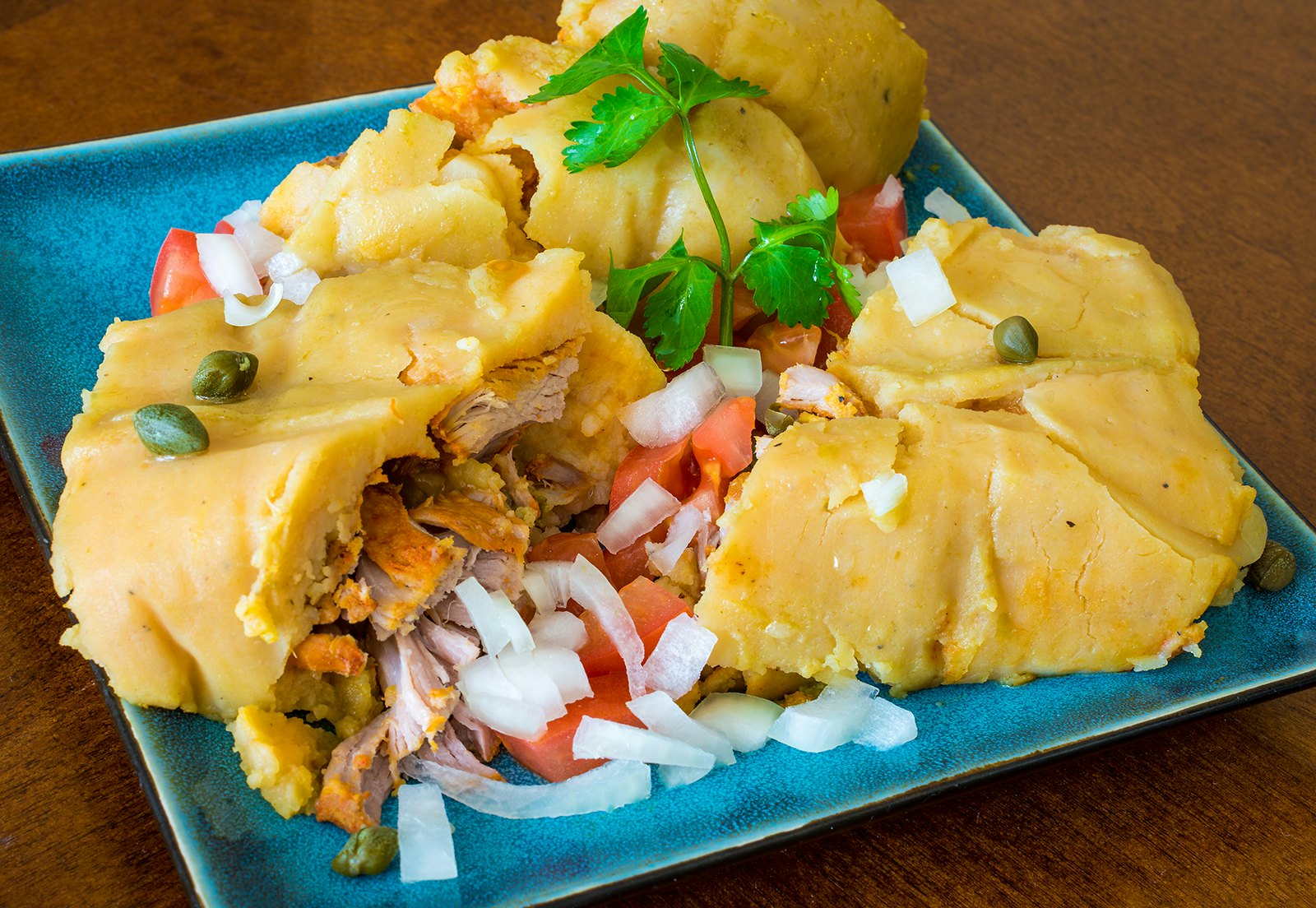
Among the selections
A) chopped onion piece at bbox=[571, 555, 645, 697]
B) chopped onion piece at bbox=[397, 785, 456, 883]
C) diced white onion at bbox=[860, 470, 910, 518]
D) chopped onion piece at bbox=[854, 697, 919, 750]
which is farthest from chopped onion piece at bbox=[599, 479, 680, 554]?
chopped onion piece at bbox=[397, 785, 456, 883]

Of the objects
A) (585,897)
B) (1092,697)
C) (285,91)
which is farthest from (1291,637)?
(285,91)

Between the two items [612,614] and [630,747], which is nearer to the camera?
[630,747]

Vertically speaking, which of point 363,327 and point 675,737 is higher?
point 363,327

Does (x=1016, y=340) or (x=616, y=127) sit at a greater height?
(x=616, y=127)

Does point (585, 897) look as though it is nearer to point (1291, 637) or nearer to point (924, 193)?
point (1291, 637)

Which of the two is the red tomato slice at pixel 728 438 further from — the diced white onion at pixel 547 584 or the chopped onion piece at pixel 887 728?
the chopped onion piece at pixel 887 728

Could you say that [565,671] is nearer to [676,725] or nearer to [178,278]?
[676,725]

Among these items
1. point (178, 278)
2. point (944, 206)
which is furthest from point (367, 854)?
point (944, 206)

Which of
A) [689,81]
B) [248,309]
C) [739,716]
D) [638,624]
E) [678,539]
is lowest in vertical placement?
[739,716]
